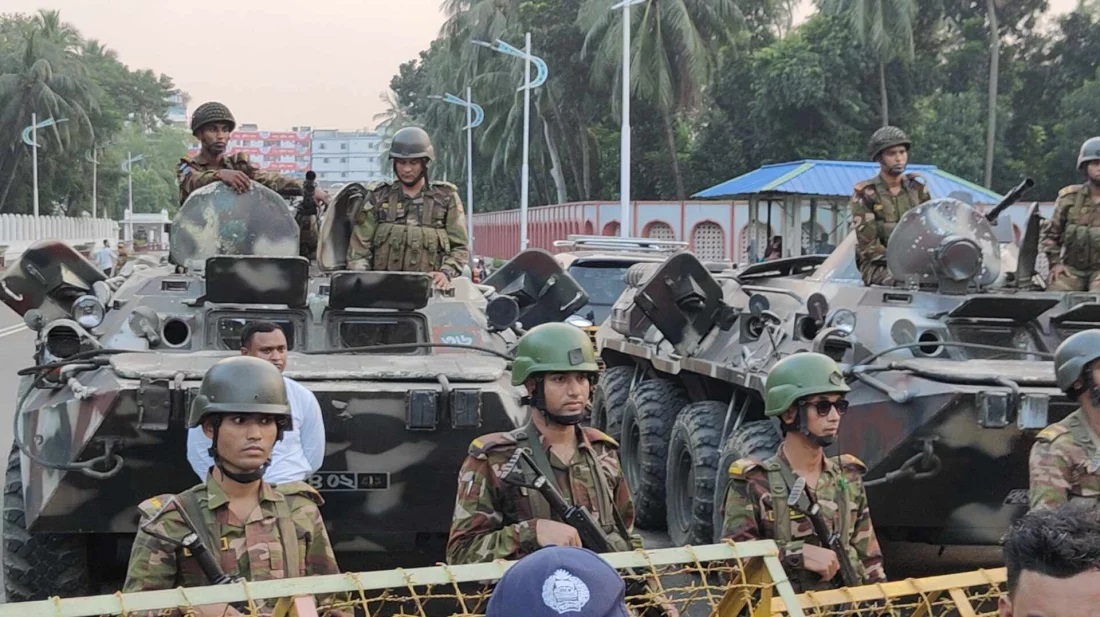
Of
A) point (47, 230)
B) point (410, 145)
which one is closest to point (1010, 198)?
point (410, 145)

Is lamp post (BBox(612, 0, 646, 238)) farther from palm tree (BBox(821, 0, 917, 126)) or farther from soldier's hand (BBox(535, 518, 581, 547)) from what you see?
soldier's hand (BBox(535, 518, 581, 547))

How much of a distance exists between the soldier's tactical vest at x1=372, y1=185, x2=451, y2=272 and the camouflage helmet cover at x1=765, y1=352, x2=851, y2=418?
3.91 m

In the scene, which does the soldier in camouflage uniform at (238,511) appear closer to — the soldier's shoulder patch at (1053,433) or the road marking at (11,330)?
the soldier's shoulder patch at (1053,433)

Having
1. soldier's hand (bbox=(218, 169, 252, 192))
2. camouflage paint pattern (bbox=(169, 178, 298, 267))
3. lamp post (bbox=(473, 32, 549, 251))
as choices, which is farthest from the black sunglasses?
lamp post (bbox=(473, 32, 549, 251))

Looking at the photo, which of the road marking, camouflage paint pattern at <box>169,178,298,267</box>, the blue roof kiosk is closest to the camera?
camouflage paint pattern at <box>169,178,298,267</box>

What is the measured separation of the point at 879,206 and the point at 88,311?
4.26 m

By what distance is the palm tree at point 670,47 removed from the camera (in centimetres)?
4044

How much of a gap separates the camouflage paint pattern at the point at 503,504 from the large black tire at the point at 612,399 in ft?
20.6

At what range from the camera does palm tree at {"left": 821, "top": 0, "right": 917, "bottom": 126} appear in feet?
122

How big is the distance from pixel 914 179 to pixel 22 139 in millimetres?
60021

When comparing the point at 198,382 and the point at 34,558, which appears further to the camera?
the point at 34,558

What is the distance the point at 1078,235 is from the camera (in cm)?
839

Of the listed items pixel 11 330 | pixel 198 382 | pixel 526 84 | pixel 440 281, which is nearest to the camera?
pixel 198 382

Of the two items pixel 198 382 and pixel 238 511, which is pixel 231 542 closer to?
pixel 238 511
